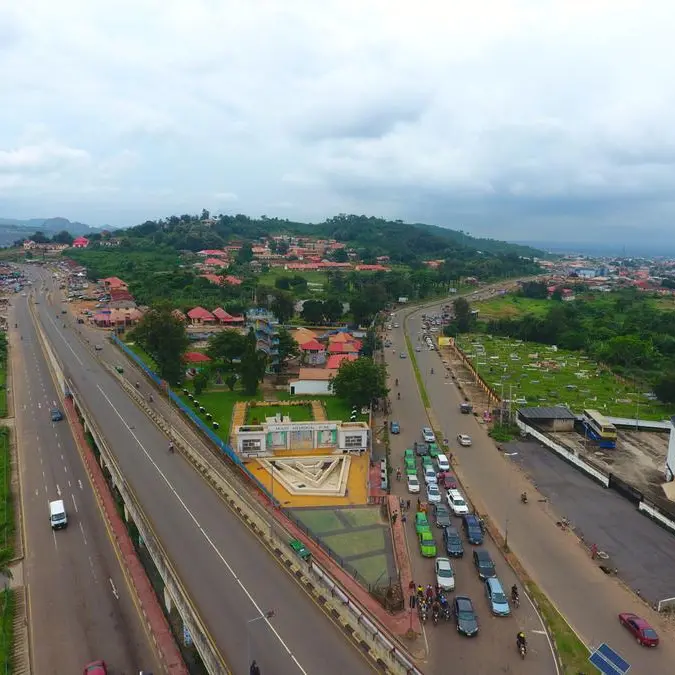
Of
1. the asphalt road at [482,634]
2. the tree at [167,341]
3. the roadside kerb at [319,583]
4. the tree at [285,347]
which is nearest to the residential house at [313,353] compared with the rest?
the tree at [285,347]

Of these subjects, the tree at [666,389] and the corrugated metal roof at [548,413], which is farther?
the tree at [666,389]

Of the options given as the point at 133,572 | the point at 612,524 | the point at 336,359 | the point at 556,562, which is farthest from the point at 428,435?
the point at 133,572

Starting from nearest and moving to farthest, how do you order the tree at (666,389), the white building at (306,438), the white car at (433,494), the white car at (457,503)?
1. the white car at (457,503)
2. the white car at (433,494)
3. the white building at (306,438)
4. the tree at (666,389)

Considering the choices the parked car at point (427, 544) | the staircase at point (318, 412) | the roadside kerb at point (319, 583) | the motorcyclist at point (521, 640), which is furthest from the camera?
the staircase at point (318, 412)

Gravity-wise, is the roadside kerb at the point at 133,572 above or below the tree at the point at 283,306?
below

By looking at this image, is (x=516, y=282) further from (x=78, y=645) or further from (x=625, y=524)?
(x=78, y=645)

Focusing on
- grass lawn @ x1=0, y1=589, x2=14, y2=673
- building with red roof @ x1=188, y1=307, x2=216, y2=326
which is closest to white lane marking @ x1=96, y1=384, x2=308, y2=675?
grass lawn @ x1=0, y1=589, x2=14, y2=673

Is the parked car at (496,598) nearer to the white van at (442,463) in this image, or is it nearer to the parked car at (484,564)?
the parked car at (484,564)
